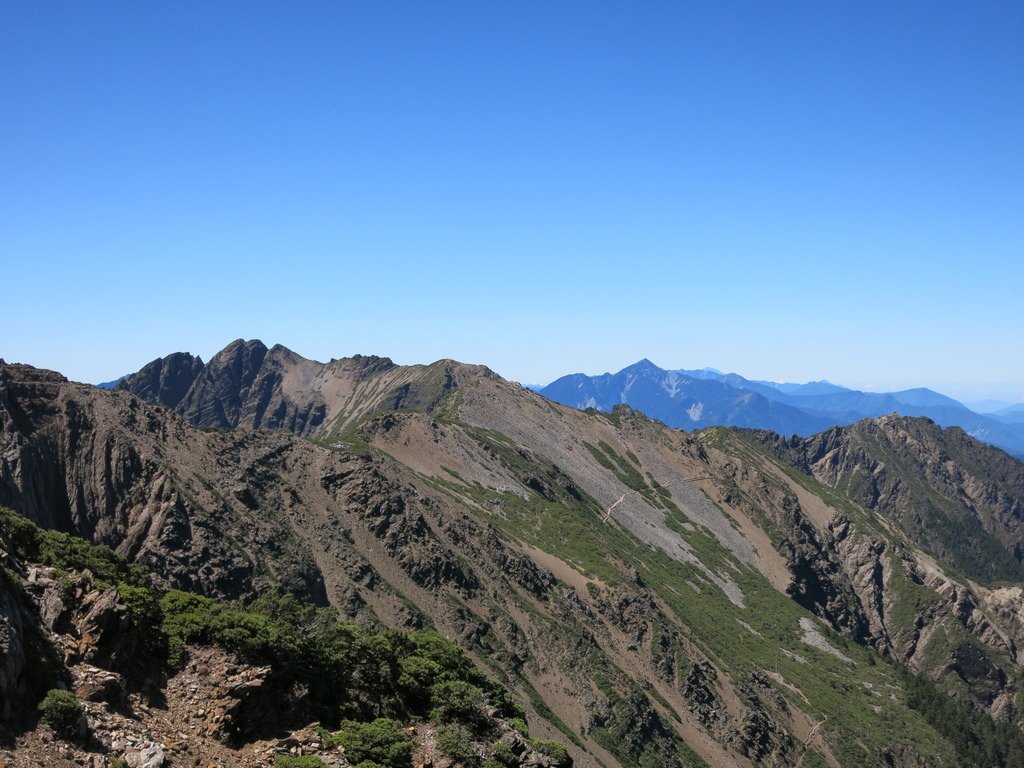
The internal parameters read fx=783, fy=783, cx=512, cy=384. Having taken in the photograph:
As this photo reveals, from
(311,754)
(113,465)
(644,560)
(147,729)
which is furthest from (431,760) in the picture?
(644,560)

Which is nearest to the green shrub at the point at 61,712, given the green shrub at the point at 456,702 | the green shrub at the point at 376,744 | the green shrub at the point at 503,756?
the green shrub at the point at 376,744

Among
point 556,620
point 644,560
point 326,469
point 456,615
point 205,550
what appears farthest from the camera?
point 644,560

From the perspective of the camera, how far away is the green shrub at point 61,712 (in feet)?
107

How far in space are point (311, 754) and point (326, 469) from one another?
350 feet

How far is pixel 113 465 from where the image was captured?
111875 mm

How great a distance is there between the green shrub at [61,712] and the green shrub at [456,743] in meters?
18.9

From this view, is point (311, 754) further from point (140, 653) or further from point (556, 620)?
point (556, 620)

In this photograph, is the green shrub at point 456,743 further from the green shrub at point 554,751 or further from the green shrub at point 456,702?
the green shrub at point 554,751

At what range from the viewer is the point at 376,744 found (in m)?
40.2

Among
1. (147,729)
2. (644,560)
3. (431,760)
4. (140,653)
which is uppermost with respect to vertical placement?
(140,653)

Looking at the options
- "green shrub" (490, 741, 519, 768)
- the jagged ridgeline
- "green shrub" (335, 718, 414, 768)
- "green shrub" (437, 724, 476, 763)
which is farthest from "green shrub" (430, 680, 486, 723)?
the jagged ridgeline

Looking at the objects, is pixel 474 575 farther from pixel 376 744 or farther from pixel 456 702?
pixel 376 744

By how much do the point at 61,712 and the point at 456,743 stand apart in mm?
20175

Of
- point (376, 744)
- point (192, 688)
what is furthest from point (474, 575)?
point (192, 688)
